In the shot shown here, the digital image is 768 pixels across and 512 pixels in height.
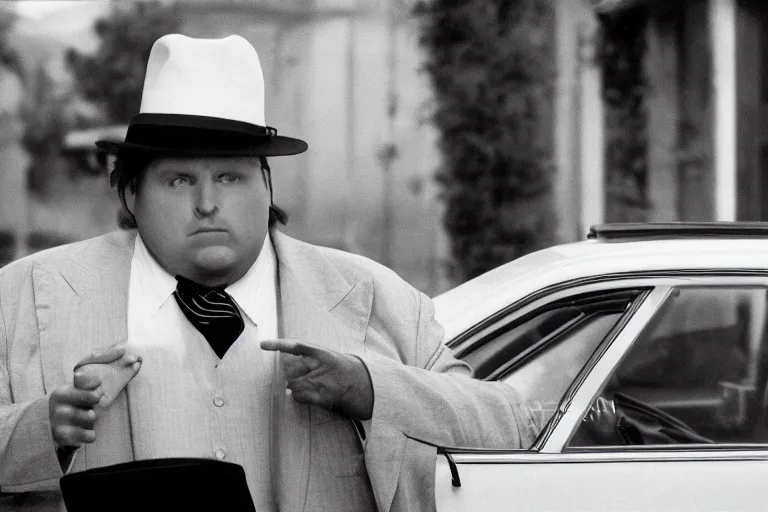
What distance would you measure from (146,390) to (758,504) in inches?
54.2

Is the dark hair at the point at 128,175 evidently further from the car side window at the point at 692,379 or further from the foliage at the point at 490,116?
the foliage at the point at 490,116

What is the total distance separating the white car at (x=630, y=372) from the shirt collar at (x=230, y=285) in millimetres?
563

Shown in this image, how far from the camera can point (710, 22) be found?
813 cm

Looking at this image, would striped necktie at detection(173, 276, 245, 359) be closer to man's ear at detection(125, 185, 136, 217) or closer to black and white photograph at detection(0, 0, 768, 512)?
black and white photograph at detection(0, 0, 768, 512)

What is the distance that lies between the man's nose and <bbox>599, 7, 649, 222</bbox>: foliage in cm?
596

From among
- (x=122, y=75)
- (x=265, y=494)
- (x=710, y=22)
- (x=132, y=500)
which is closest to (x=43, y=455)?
(x=132, y=500)

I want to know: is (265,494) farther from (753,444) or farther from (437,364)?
(753,444)

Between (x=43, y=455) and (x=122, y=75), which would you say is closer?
(x=43, y=455)

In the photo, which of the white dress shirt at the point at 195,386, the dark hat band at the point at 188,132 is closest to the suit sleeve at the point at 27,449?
the white dress shirt at the point at 195,386

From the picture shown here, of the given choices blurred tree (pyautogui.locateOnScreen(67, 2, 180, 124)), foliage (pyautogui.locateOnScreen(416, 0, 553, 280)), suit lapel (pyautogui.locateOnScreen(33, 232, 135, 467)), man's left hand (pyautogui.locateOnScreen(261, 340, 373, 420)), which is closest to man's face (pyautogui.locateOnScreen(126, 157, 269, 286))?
suit lapel (pyautogui.locateOnScreen(33, 232, 135, 467))

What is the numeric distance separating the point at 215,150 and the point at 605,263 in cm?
109

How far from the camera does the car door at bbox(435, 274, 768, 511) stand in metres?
2.60

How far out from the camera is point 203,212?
7.33 feet

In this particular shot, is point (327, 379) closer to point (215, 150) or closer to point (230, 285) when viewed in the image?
point (230, 285)
